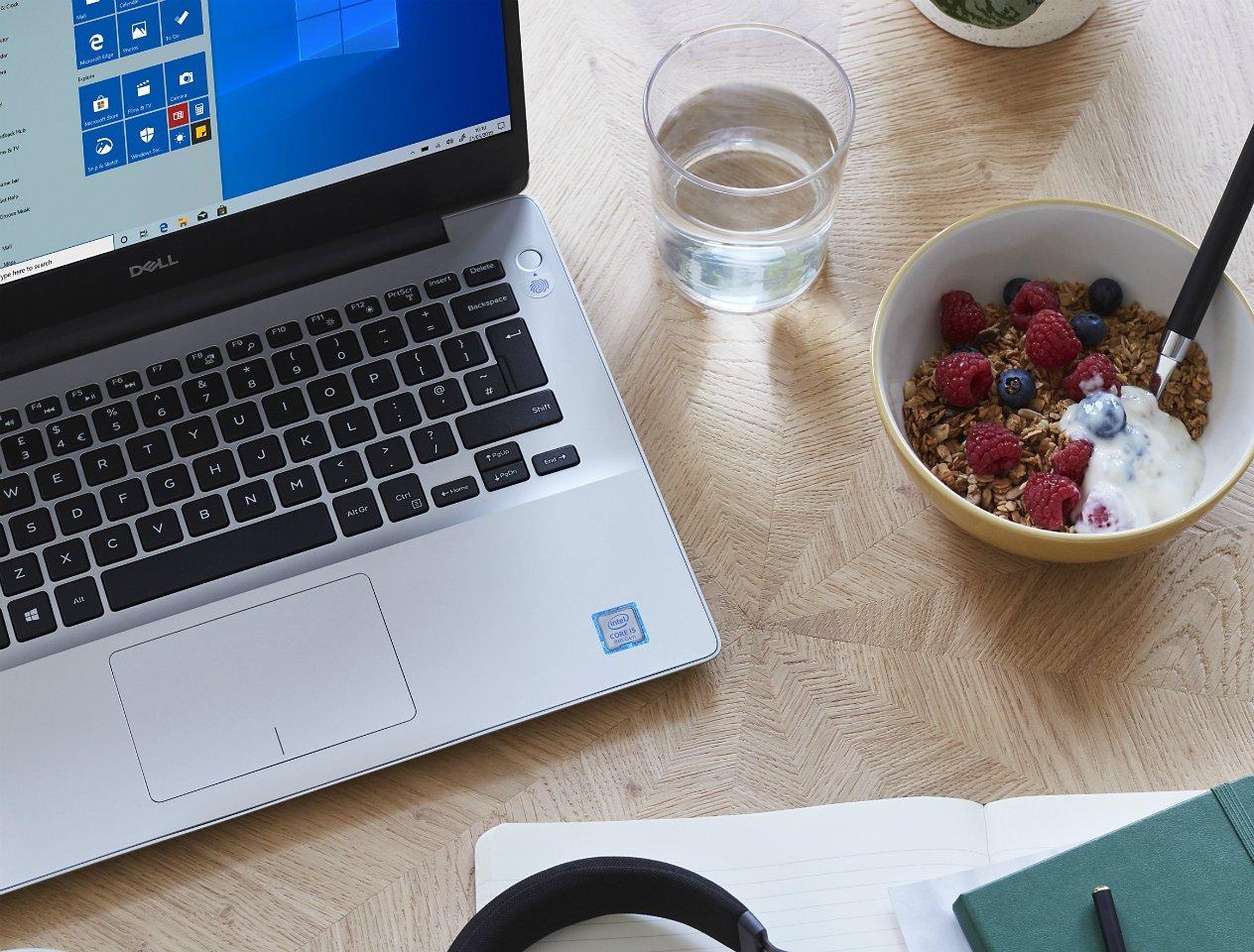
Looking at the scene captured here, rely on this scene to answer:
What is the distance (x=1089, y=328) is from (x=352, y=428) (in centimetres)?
38

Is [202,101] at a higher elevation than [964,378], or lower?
higher

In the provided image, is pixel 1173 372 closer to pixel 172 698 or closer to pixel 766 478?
pixel 766 478

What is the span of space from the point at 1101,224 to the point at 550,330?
0.94 ft

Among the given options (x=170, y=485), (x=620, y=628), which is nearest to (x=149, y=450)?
(x=170, y=485)

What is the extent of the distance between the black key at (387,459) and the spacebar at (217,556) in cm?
3

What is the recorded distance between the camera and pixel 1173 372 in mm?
628

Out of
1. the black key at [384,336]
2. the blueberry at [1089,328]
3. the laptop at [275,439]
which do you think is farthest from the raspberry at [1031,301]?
the black key at [384,336]

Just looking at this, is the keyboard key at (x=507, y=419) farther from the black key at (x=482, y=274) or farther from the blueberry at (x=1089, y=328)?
the blueberry at (x=1089, y=328)

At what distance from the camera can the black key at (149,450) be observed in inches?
24.7

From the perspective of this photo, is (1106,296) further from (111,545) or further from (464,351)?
(111,545)

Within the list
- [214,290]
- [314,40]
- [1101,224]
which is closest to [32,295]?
[214,290]

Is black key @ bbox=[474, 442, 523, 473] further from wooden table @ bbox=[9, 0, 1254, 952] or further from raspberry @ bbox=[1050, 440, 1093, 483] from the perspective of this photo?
raspberry @ bbox=[1050, 440, 1093, 483]

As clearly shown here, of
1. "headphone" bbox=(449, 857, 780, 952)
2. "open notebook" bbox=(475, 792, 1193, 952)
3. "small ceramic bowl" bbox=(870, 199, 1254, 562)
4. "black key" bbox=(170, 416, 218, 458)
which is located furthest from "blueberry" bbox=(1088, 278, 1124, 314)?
"black key" bbox=(170, 416, 218, 458)

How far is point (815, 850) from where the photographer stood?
1.85 feet
